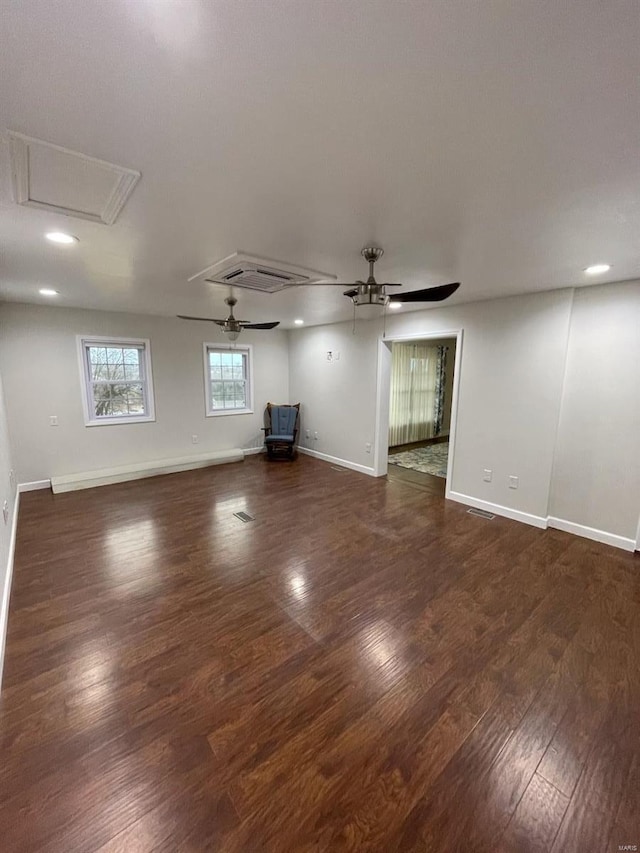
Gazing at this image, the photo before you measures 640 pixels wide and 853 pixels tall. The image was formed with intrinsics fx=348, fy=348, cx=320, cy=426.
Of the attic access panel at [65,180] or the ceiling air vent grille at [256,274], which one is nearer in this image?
the attic access panel at [65,180]

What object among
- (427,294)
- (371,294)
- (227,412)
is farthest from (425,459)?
(371,294)

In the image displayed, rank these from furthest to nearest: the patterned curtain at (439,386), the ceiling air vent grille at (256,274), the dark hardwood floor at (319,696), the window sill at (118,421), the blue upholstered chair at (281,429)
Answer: the patterned curtain at (439,386) → the blue upholstered chair at (281,429) → the window sill at (118,421) → the ceiling air vent grille at (256,274) → the dark hardwood floor at (319,696)

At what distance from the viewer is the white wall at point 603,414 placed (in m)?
3.25

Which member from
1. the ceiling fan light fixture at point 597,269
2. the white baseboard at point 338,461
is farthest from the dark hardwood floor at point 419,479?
the ceiling fan light fixture at point 597,269

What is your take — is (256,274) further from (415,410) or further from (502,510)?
(415,410)

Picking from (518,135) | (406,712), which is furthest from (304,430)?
(518,135)

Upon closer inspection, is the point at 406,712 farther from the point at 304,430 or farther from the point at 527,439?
the point at 304,430

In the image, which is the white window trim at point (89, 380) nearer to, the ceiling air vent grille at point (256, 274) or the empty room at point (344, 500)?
the empty room at point (344, 500)

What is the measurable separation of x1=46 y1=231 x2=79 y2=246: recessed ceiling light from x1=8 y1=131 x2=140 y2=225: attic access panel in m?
0.40

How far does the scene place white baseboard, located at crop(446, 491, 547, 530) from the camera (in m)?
3.83

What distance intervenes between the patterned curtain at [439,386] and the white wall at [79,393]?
376cm

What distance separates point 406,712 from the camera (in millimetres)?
1741

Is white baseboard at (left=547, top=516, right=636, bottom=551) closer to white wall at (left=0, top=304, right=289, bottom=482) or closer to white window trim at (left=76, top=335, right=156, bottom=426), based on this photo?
white wall at (left=0, top=304, right=289, bottom=482)

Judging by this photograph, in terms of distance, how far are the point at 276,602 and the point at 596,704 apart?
6.27ft
